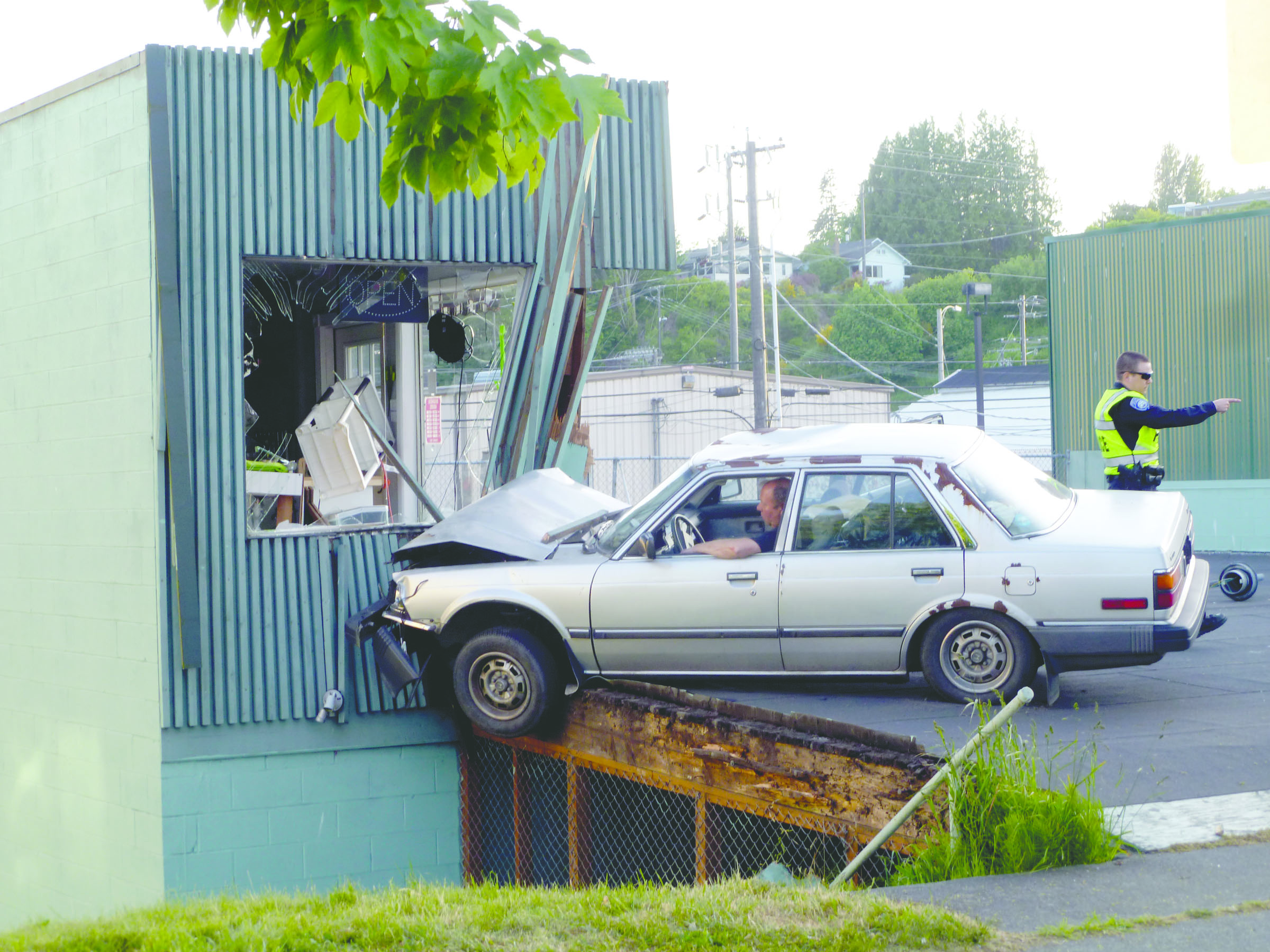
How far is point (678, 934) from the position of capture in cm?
440

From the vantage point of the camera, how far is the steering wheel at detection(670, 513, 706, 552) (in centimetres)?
814

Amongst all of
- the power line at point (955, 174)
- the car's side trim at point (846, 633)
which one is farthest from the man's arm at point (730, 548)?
the power line at point (955, 174)

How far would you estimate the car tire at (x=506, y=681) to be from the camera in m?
8.20

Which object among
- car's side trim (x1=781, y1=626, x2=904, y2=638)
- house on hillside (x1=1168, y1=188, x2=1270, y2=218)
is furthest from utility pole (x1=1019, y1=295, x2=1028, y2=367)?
car's side trim (x1=781, y1=626, x2=904, y2=638)

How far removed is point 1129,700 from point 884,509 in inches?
68.0

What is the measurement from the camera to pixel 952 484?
752cm

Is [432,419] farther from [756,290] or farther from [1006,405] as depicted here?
[1006,405]

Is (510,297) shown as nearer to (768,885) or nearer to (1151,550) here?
(1151,550)

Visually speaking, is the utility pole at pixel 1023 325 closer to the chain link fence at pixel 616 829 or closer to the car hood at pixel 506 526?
the chain link fence at pixel 616 829

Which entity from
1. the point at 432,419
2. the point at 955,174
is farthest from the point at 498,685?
the point at 955,174

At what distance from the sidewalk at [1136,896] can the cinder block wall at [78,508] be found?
7.24 metres

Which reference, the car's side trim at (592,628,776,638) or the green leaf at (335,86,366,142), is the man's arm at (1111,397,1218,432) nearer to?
the car's side trim at (592,628,776,638)

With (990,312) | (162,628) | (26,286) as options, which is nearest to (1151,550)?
(162,628)

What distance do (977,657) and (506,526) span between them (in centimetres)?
307
